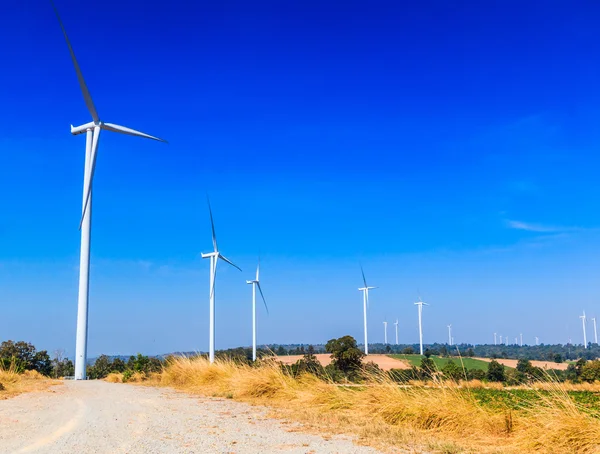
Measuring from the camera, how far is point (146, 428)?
11.3m

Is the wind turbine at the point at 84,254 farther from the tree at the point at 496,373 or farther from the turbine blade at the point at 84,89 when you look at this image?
the tree at the point at 496,373

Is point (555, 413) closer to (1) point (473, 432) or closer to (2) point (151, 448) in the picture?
(1) point (473, 432)

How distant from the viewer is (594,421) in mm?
9297

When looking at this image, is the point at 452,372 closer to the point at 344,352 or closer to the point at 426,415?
the point at 426,415

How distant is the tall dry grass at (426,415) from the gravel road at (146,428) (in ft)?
3.53

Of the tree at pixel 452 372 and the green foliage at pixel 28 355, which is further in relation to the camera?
the green foliage at pixel 28 355

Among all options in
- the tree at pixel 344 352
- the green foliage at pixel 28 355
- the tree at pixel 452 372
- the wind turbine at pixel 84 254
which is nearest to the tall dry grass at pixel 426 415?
the tree at pixel 452 372

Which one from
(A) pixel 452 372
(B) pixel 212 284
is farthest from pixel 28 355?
(A) pixel 452 372

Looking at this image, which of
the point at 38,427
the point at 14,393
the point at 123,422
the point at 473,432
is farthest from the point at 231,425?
the point at 14,393

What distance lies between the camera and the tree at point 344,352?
40000 mm

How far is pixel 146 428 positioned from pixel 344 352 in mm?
30396

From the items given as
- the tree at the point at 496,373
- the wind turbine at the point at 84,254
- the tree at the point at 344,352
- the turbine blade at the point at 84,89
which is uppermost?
the turbine blade at the point at 84,89

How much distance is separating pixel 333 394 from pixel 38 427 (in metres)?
7.58

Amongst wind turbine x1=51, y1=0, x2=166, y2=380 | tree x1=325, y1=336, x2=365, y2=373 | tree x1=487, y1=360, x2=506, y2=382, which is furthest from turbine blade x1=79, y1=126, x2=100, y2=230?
tree x1=487, y1=360, x2=506, y2=382
